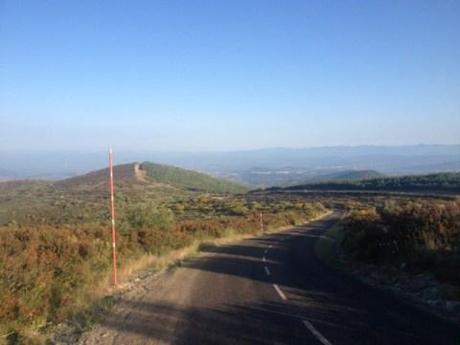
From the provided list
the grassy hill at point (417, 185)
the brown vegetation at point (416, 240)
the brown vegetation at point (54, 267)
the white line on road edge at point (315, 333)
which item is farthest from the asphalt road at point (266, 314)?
the grassy hill at point (417, 185)

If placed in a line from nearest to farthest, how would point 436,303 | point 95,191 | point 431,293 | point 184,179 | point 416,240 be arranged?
point 436,303, point 431,293, point 416,240, point 95,191, point 184,179

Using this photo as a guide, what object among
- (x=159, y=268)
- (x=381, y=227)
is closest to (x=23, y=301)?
(x=159, y=268)

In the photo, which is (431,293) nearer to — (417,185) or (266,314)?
(266,314)

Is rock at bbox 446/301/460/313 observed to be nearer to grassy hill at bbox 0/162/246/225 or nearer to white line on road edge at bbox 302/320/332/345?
white line on road edge at bbox 302/320/332/345

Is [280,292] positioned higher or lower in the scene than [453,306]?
lower

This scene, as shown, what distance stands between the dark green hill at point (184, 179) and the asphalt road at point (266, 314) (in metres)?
127

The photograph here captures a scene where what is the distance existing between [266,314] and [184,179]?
494 ft

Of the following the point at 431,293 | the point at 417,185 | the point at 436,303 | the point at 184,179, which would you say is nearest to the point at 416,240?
the point at 431,293

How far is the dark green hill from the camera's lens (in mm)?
149125

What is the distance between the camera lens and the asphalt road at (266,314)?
9445 mm

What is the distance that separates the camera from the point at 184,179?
529 feet

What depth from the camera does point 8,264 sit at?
39.8 ft

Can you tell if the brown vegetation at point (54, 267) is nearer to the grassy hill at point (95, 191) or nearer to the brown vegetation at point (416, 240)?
the brown vegetation at point (416, 240)

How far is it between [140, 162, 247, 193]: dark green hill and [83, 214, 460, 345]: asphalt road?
12688 centimetres
